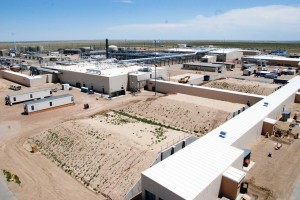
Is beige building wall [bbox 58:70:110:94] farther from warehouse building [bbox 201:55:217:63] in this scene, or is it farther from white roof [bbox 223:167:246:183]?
warehouse building [bbox 201:55:217:63]

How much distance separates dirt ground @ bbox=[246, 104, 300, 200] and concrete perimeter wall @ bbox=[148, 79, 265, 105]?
12.4 m

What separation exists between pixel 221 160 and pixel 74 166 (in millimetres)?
13940

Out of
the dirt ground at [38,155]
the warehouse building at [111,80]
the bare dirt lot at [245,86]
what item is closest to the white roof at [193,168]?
the dirt ground at [38,155]

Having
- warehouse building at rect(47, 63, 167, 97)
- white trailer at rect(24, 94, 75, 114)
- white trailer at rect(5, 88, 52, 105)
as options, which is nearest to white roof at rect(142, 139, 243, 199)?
white trailer at rect(24, 94, 75, 114)

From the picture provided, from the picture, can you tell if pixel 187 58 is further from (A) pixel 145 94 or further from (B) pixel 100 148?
(B) pixel 100 148

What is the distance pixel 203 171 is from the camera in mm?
16469

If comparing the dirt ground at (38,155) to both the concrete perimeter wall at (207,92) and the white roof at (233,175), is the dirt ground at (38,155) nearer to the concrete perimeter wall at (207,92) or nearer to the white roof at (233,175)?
the concrete perimeter wall at (207,92)

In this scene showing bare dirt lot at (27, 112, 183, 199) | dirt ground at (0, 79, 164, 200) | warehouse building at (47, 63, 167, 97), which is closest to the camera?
dirt ground at (0, 79, 164, 200)

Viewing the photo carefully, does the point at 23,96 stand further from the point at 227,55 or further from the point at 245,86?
the point at 227,55

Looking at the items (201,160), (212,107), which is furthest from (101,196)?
(212,107)

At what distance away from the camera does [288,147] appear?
23.9 m

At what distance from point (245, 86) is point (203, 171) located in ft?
119

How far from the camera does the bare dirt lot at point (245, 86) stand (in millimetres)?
45938

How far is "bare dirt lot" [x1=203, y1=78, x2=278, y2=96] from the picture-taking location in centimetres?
4594
